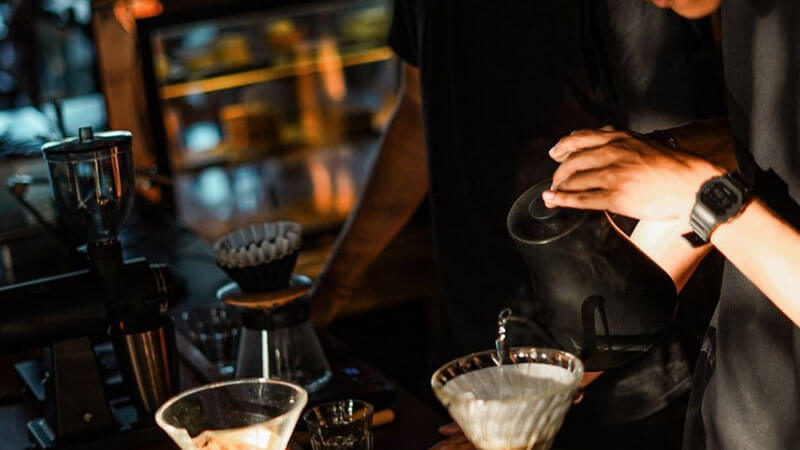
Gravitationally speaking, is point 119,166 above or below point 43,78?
above

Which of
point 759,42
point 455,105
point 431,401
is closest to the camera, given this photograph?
point 759,42

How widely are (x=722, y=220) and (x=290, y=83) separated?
3.24m

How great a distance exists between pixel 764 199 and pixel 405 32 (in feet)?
3.62

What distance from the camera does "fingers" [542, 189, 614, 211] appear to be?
1.11 metres

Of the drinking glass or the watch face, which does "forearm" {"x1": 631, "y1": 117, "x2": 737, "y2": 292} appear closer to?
the watch face

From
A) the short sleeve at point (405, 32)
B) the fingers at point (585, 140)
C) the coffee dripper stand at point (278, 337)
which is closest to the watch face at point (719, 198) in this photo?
the fingers at point (585, 140)

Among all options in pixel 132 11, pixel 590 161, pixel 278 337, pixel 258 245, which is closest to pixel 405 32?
pixel 258 245

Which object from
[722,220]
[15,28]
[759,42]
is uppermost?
[759,42]

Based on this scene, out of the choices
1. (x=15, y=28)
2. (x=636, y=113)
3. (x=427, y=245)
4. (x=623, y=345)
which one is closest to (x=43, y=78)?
(x=15, y=28)

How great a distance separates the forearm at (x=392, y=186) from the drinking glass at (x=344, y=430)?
0.78m

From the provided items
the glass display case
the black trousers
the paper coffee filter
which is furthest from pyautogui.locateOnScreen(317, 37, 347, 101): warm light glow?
the black trousers

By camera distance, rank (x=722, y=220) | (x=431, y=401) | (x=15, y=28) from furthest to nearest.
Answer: (x=15, y=28) < (x=431, y=401) < (x=722, y=220)

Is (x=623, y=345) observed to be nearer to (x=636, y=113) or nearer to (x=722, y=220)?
(x=722, y=220)

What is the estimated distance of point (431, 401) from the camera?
3.18 m
